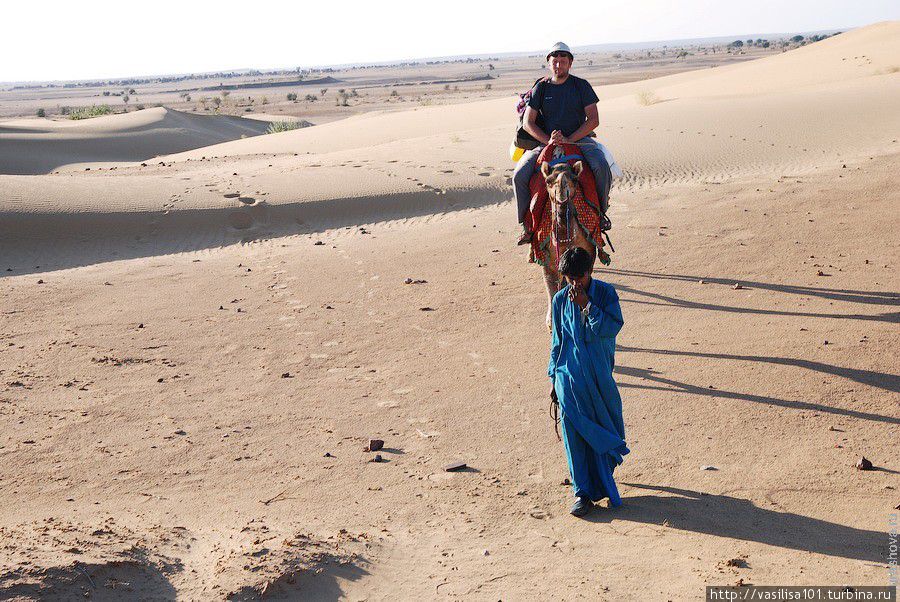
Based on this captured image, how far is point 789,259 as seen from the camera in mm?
11430

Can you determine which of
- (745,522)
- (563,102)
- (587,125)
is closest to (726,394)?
(745,522)

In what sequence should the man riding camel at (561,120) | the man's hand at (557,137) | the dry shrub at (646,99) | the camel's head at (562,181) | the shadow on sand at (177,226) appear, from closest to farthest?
1. the camel's head at (562,181)
2. the man's hand at (557,137)
3. the man riding camel at (561,120)
4. the shadow on sand at (177,226)
5. the dry shrub at (646,99)

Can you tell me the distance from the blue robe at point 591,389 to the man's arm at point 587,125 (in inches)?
116

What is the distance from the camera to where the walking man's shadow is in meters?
4.95

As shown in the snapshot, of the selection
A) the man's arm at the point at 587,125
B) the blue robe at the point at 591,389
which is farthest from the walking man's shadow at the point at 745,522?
the man's arm at the point at 587,125

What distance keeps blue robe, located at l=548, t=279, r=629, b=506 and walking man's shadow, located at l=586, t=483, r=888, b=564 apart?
0.22m

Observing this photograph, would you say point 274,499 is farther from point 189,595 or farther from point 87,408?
point 87,408

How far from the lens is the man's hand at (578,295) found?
5.45m

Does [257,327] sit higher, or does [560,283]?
[560,283]

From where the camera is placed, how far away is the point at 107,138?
107 feet

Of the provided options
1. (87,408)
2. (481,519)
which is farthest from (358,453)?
(87,408)

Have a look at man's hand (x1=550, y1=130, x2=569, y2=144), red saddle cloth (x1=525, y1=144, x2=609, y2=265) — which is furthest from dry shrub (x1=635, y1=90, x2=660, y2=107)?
man's hand (x1=550, y1=130, x2=569, y2=144)

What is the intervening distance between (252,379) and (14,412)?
199 centimetres

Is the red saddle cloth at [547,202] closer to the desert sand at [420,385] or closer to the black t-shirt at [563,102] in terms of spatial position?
the black t-shirt at [563,102]
